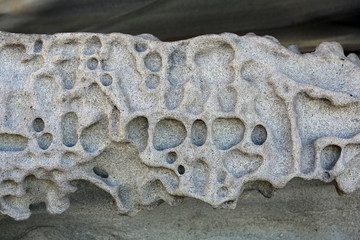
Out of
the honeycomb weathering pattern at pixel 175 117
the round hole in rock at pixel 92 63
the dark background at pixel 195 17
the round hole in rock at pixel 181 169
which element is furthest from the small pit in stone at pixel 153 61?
the dark background at pixel 195 17

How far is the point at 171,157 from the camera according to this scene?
1.08 meters

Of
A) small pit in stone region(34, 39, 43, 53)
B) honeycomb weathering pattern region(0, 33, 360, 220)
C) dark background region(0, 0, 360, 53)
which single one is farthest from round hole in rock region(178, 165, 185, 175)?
dark background region(0, 0, 360, 53)

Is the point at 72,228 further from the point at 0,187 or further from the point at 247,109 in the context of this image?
the point at 247,109

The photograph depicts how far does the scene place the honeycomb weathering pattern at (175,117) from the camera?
1065 millimetres

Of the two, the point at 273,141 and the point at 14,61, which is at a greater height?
the point at 14,61

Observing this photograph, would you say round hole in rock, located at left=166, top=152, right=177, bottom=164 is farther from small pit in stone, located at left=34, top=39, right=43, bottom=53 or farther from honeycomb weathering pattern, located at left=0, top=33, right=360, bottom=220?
small pit in stone, located at left=34, top=39, right=43, bottom=53

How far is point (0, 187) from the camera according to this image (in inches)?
44.4

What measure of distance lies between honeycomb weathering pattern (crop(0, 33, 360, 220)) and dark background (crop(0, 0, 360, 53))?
290 mm

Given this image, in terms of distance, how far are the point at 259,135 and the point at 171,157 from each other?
0.61 feet

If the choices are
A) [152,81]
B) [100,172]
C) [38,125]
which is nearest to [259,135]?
[152,81]

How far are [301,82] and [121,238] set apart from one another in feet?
1.96

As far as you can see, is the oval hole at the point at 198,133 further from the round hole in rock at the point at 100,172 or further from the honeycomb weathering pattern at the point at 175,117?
the round hole in rock at the point at 100,172

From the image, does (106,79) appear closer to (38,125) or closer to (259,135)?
(38,125)

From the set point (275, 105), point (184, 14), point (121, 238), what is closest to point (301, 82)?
point (275, 105)
